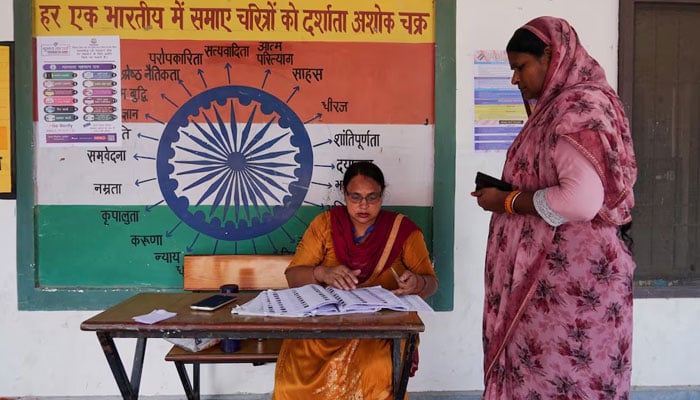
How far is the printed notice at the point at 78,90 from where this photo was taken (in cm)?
279

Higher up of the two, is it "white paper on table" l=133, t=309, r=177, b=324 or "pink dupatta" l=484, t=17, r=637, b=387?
"pink dupatta" l=484, t=17, r=637, b=387

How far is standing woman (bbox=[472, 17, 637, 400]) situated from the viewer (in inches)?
61.0

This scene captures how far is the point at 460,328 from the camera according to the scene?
290 centimetres

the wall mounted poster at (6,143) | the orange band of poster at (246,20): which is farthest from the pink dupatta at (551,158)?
the wall mounted poster at (6,143)

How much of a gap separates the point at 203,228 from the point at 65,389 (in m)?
1.12

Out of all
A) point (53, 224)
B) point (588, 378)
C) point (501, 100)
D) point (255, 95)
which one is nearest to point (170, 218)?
point (53, 224)

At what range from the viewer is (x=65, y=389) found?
2.84 metres

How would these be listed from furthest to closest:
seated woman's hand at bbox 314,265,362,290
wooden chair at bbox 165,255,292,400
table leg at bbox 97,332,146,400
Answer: wooden chair at bbox 165,255,292,400
seated woman's hand at bbox 314,265,362,290
table leg at bbox 97,332,146,400

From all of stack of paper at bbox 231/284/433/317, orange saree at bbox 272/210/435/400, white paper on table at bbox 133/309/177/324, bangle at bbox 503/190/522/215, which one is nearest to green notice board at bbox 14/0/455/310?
orange saree at bbox 272/210/435/400

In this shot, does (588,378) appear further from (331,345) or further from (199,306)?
(199,306)

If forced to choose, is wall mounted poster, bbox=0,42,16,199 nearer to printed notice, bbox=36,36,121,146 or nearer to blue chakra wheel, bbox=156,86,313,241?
printed notice, bbox=36,36,121,146

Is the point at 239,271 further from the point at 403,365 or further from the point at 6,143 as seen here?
the point at 6,143

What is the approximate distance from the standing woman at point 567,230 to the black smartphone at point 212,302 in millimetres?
983

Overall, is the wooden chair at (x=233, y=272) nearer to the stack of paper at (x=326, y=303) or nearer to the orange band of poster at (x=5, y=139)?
the stack of paper at (x=326, y=303)
